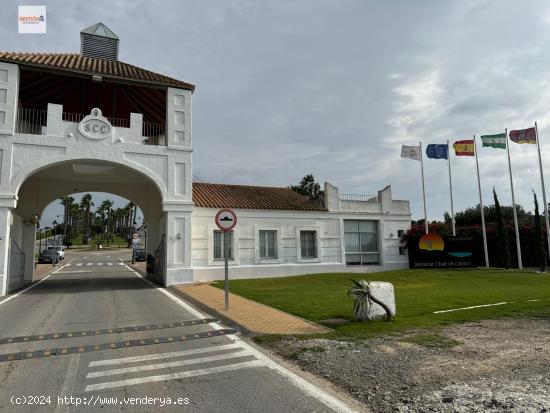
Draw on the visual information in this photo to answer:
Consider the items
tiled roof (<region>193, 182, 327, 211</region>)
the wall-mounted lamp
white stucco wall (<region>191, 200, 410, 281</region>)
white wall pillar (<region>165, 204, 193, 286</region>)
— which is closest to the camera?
white wall pillar (<region>165, 204, 193, 286</region>)

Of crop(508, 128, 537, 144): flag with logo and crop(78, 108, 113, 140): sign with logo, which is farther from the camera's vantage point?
crop(508, 128, 537, 144): flag with logo

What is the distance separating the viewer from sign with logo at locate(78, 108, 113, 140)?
19047mm

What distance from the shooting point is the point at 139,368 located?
20.8ft

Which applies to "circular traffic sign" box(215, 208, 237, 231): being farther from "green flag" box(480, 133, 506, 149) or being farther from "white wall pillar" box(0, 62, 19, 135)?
"green flag" box(480, 133, 506, 149)

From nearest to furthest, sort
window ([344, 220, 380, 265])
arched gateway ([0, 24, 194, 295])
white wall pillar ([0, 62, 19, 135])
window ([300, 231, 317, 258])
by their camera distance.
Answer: white wall pillar ([0, 62, 19, 135]), arched gateway ([0, 24, 194, 295]), window ([300, 231, 317, 258]), window ([344, 220, 380, 265])

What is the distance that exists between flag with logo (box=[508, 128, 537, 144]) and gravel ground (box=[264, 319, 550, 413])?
24.4 metres

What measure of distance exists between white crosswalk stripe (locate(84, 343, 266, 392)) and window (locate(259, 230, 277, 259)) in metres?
16.7

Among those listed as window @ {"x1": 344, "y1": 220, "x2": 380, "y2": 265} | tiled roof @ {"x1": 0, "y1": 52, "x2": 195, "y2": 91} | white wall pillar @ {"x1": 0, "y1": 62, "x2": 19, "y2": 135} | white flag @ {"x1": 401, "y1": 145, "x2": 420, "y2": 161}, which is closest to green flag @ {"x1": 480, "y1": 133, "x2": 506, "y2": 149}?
white flag @ {"x1": 401, "y1": 145, "x2": 420, "y2": 161}

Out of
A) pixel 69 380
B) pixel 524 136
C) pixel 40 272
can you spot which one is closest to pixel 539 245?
pixel 524 136

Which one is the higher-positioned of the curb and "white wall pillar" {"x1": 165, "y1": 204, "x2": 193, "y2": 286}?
"white wall pillar" {"x1": 165, "y1": 204, "x2": 193, "y2": 286}

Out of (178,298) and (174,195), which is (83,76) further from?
(178,298)

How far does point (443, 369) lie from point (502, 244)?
2681cm

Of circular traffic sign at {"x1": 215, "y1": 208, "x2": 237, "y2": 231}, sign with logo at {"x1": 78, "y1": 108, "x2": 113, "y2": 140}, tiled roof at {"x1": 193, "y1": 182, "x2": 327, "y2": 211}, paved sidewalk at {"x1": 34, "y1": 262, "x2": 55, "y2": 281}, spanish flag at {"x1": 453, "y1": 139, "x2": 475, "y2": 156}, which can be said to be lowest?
paved sidewalk at {"x1": 34, "y1": 262, "x2": 55, "y2": 281}

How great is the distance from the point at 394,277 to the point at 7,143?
1964 cm
